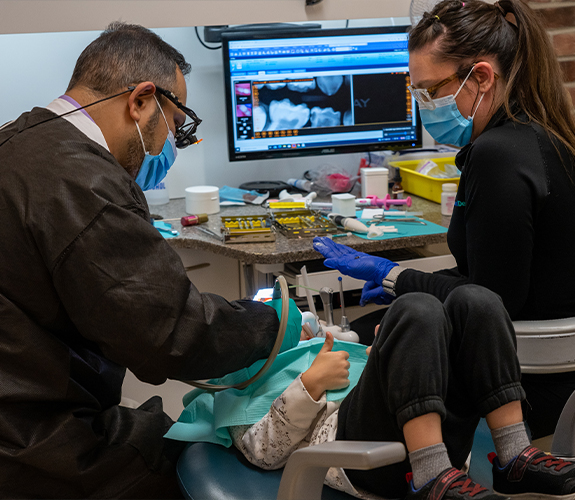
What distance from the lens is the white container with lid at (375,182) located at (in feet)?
7.84

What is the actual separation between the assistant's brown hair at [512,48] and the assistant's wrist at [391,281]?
0.53 m

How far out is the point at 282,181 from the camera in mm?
2645

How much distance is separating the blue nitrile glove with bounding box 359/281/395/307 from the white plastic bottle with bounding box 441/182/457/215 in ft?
1.66

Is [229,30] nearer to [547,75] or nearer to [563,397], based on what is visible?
[547,75]

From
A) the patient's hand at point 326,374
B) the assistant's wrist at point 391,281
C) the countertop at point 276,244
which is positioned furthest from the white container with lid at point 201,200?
the patient's hand at point 326,374

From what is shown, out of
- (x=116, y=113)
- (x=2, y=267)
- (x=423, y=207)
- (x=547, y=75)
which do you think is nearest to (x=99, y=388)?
(x=2, y=267)

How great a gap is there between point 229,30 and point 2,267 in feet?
5.20

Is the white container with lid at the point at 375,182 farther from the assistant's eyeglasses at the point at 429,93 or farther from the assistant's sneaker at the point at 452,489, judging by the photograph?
the assistant's sneaker at the point at 452,489

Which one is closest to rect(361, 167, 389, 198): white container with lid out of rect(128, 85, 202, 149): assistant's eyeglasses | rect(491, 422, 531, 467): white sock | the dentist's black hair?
rect(128, 85, 202, 149): assistant's eyeglasses

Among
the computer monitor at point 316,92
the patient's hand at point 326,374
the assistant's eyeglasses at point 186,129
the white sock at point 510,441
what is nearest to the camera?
the white sock at point 510,441

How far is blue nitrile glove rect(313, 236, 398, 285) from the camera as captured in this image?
1753 mm

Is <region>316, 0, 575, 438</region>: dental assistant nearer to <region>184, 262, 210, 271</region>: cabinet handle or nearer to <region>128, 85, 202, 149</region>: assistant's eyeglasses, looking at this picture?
<region>128, 85, 202, 149</region>: assistant's eyeglasses

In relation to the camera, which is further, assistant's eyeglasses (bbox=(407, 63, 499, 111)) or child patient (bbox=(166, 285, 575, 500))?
assistant's eyeglasses (bbox=(407, 63, 499, 111))

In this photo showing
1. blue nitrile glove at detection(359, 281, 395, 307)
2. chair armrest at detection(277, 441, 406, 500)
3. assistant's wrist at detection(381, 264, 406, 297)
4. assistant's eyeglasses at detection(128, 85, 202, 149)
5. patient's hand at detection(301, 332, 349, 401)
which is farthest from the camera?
blue nitrile glove at detection(359, 281, 395, 307)
